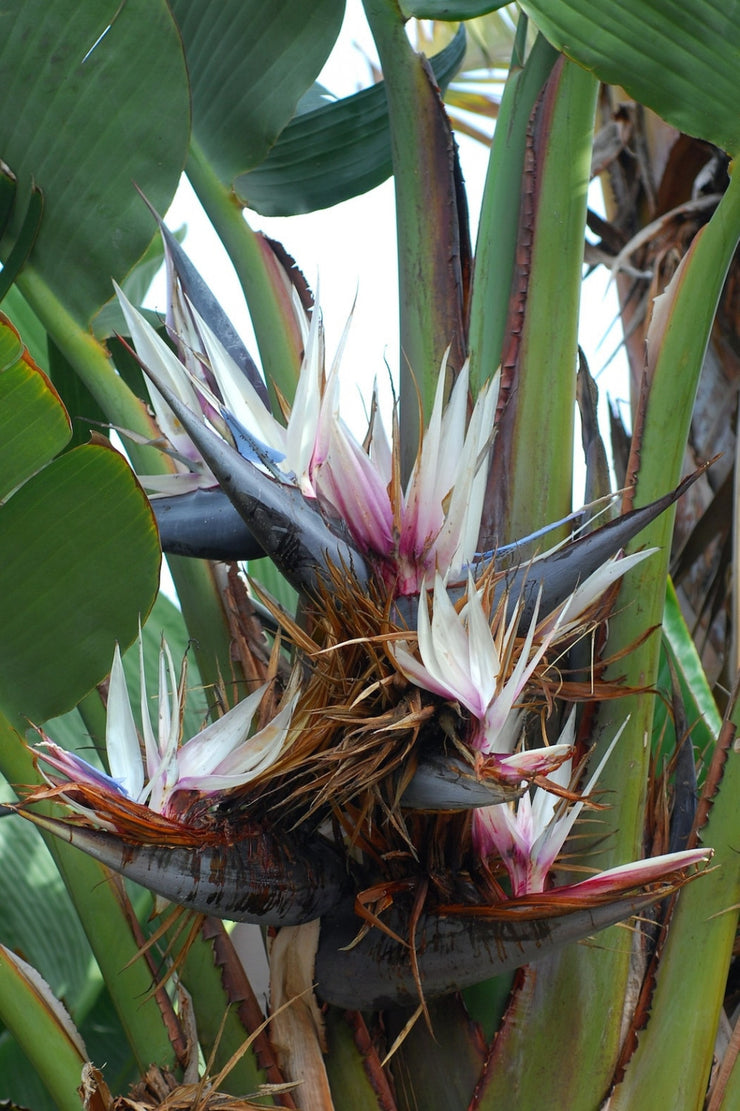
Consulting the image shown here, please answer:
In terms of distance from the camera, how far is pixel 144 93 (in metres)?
0.67

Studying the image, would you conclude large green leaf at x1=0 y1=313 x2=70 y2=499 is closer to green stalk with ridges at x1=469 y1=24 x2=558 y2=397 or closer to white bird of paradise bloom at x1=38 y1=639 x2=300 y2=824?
white bird of paradise bloom at x1=38 y1=639 x2=300 y2=824

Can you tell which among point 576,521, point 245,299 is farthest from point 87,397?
point 576,521

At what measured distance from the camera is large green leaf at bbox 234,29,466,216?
84 centimetres

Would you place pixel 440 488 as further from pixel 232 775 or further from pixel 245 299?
pixel 245 299

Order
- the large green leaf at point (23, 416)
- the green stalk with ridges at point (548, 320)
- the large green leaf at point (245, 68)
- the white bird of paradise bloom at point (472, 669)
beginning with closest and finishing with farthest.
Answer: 1. the white bird of paradise bloom at point (472, 669)
2. the large green leaf at point (23, 416)
3. the green stalk with ridges at point (548, 320)
4. the large green leaf at point (245, 68)

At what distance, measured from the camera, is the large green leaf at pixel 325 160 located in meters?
0.84

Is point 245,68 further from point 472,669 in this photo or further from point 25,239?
point 472,669

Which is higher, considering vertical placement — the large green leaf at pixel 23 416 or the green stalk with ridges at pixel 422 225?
the green stalk with ridges at pixel 422 225

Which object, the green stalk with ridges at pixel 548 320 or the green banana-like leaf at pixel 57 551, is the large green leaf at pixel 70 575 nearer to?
the green banana-like leaf at pixel 57 551

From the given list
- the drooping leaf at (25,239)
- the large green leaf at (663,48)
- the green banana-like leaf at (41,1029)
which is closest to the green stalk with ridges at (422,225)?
the large green leaf at (663,48)

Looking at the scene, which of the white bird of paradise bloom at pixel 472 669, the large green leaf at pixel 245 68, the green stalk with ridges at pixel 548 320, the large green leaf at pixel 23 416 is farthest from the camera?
the large green leaf at pixel 245 68

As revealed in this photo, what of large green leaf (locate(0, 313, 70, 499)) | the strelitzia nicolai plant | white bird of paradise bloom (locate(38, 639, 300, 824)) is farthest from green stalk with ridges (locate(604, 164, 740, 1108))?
large green leaf (locate(0, 313, 70, 499))

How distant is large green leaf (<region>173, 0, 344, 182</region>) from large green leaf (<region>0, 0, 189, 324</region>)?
87 millimetres

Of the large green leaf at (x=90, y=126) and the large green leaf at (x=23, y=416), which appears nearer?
the large green leaf at (x=23, y=416)
